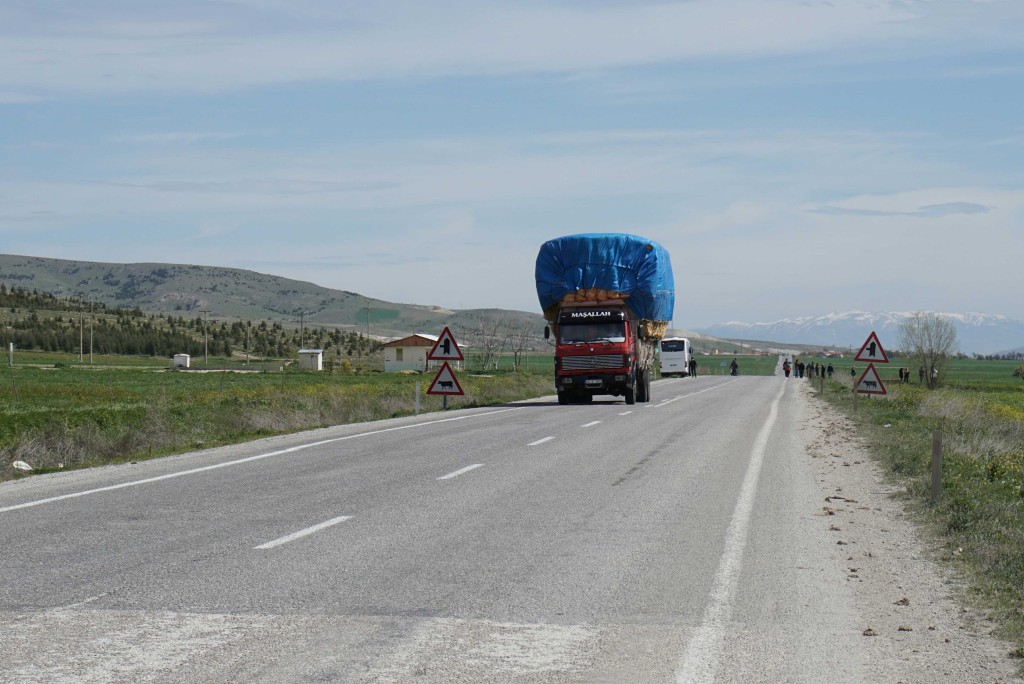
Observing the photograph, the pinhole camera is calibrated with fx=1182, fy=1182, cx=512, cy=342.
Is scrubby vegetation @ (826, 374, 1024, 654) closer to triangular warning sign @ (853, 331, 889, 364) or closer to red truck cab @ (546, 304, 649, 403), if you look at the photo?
triangular warning sign @ (853, 331, 889, 364)

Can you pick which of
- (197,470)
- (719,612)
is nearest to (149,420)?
(197,470)

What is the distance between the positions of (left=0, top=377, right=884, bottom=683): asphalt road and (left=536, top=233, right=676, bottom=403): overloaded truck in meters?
19.3

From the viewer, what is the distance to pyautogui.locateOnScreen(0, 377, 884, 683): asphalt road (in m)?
6.39

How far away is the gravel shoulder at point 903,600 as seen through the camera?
6.53m

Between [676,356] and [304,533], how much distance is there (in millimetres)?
83211

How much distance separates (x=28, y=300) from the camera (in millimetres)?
162875

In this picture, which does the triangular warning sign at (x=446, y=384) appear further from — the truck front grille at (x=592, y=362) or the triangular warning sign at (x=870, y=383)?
the triangular warning sign at (x=870, y=383)

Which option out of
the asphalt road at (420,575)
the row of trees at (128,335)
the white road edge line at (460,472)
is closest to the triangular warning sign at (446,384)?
the asphalt road at (420,575)

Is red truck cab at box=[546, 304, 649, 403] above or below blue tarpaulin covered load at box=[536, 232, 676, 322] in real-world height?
below

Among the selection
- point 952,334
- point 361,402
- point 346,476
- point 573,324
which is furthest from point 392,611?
point 952,334

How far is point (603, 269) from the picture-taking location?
3681cm

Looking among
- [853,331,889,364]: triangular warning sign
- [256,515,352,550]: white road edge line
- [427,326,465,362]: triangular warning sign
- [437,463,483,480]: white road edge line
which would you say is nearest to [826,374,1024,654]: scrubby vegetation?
[853,331,889,364]: triangular warning sign

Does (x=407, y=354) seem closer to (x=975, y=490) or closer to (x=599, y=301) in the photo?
(x=599, y=301)

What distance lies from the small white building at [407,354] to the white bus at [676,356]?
24.7 metres
